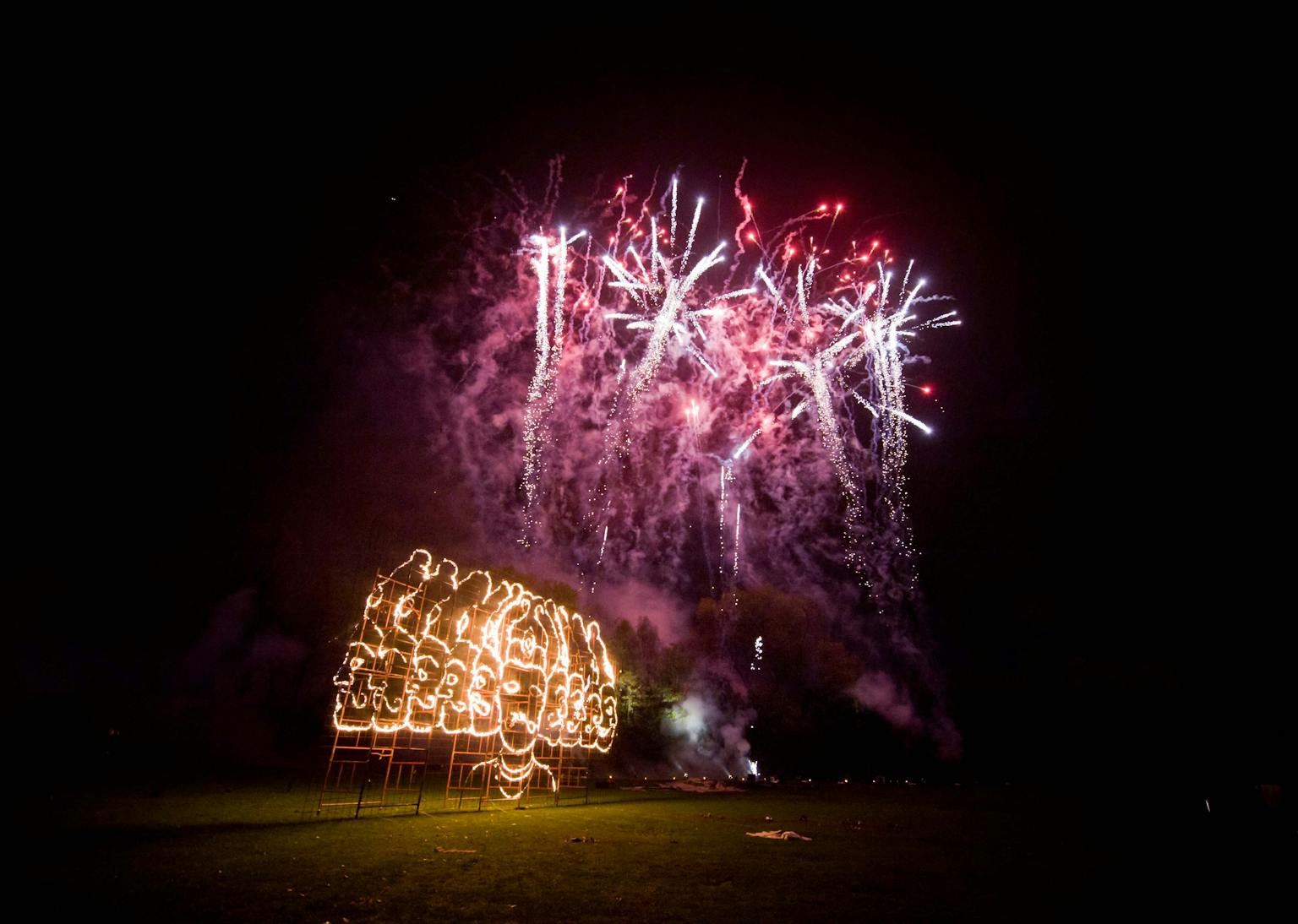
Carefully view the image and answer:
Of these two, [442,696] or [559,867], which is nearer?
[559,867]

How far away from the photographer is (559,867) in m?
6.84

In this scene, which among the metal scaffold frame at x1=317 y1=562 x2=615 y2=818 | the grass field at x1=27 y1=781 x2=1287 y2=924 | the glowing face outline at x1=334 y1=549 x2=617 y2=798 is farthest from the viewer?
the glowing face outline at x1=334 y1=549 x2=617 y2=798

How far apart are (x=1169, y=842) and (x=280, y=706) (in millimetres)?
26691

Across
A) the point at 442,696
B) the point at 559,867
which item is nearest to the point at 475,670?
the point at 442,696

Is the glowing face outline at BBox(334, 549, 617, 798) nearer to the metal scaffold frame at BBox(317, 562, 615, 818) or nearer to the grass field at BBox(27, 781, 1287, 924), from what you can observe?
the metal scaffold frame at BBox(317, 562, 615, 818)

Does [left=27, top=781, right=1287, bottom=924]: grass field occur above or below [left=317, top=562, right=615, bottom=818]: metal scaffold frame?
below

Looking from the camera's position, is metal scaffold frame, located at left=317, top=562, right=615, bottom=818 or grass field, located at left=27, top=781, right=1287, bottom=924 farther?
metal scaffold frame, located at left=317, top=562, right=615, bottom=818

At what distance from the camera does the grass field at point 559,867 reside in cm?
516

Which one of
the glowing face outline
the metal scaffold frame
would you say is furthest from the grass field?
the glowing face outline

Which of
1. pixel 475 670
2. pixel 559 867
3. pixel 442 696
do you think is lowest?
pixel 559 867

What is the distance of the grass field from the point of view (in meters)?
5.16

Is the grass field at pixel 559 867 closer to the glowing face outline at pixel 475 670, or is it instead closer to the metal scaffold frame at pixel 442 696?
Result: the metal scaffold frame at pixel 442 696

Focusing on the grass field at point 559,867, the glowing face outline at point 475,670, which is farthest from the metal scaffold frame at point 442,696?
the grass field at point 559,867

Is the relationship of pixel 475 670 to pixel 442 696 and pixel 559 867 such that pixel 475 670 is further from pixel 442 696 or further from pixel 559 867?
pixel 559 867
